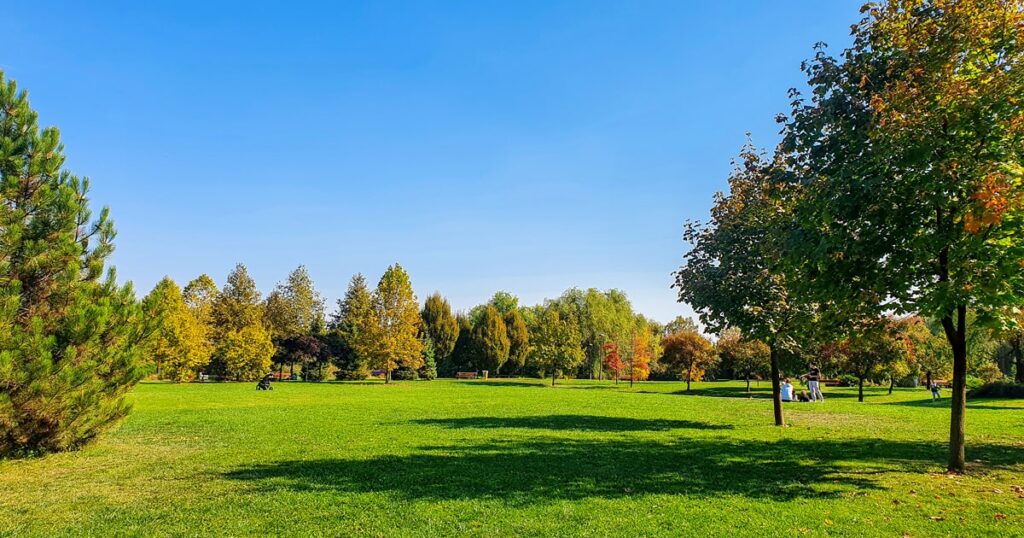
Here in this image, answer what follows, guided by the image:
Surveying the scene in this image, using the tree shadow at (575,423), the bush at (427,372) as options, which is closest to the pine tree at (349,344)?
the bush at (427,372)

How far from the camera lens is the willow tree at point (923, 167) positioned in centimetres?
820

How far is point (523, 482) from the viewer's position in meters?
9.35


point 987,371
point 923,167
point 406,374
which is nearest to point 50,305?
point 923,167

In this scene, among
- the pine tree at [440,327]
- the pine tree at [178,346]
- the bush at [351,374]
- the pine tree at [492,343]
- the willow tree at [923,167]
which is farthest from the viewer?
the pine tree at [440,327]

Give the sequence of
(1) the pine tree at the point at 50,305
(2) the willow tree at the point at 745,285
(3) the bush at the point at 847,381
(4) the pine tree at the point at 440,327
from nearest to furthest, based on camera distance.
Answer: (1) the pine tree at the point at 50,305
(2) the willow tree at the point at 745,285
(3) the bush at the point at 847,381
(4) the pine tree at the point at 440,327

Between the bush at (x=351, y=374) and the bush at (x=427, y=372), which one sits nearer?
the bush at (x=351, y=374)

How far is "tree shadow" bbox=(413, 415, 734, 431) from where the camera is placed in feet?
57.7

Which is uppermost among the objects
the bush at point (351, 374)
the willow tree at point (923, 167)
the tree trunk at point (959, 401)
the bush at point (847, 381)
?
the willow tree at point (923, 167)

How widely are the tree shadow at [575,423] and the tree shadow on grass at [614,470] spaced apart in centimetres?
374

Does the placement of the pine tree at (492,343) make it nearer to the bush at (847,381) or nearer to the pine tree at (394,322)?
the pine tree at (394,322)

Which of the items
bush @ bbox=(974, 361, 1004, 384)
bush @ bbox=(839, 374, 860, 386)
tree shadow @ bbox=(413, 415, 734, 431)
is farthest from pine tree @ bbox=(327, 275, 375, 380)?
bush @ bbox=(974, 361, 1004, 384)

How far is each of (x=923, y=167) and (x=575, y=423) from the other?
507 inches

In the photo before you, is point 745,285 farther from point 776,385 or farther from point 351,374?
point 351,374

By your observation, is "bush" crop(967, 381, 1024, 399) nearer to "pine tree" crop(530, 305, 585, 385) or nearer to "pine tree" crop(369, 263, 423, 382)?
"pine tree" crop(530, 305, 585, 385)
